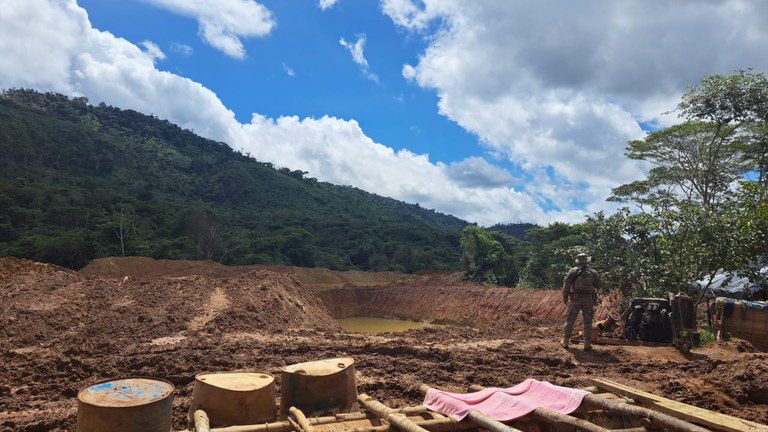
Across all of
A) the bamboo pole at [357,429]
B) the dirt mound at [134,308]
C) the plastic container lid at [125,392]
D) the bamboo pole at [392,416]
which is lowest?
the dirt mound at [134,308]

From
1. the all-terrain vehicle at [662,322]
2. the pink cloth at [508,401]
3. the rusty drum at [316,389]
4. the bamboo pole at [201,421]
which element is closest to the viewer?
the bamboo pole at [201,421]

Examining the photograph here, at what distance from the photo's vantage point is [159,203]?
157 feet

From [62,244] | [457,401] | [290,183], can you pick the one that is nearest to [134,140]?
[290,183]

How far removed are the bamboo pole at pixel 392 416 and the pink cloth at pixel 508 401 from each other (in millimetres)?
A: 510

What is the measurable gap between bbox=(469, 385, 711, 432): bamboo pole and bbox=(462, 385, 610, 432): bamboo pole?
0.42 m

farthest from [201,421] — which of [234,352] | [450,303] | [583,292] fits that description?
[450,303]

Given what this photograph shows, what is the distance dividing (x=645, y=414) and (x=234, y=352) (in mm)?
7423

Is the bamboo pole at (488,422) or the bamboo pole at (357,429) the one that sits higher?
the bamboo pole at (488,422)

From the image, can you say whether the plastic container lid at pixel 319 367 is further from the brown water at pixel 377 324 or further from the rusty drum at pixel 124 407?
the brown water at pixel 377 324

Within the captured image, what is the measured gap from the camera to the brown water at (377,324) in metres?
22.6

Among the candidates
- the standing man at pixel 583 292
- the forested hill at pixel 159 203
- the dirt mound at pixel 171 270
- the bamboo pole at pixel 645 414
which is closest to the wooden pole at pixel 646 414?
the bamboo pole at pixel 645 414

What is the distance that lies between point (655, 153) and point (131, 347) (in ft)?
78.1

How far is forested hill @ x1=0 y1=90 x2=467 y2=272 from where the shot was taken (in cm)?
3431

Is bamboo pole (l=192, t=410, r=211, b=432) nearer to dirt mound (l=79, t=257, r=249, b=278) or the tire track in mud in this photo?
the tire track in mud
